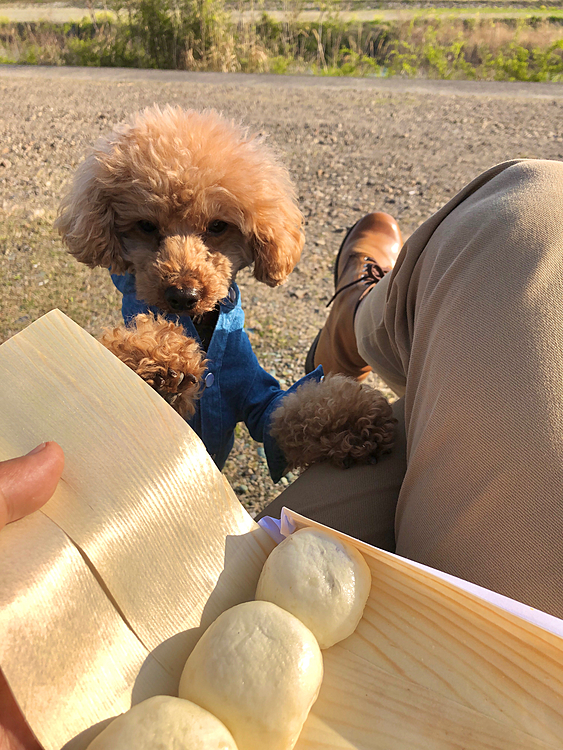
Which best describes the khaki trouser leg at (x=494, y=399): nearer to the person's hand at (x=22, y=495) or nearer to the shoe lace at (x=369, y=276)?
the person's hand at (x=22, y=495)

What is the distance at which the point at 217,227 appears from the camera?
1584 millimetres

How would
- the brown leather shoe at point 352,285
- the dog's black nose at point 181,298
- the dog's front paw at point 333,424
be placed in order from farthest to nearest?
the brown leather shoe at point 352,285 < the dog's black nose at point 181,298 < the dog's front paw at point 333,424

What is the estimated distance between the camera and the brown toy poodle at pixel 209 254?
53.2 inches

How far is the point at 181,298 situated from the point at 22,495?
Answer: 0.88m

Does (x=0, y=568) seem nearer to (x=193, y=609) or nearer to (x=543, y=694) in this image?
(x=193, y=609)

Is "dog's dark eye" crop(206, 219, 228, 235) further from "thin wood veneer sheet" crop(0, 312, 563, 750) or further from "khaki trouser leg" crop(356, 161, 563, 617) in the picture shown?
"thin wood veneer sheet" crop(0, 312, 563, 750)

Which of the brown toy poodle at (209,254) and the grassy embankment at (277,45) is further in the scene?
the grassy embankment at (277,45)

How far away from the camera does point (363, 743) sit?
50 centimetres

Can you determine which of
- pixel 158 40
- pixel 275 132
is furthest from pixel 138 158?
pixel 158 40

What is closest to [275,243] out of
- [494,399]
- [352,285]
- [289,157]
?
[352,285]

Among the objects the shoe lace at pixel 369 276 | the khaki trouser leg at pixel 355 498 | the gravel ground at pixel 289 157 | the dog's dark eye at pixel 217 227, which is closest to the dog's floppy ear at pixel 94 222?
the dog's dark eye at pixel 217 227

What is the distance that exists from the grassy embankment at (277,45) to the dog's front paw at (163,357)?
872cm

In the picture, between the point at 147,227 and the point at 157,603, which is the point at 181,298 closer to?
the point at 147,227

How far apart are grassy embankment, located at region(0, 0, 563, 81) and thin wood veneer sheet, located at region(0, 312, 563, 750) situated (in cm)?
925
